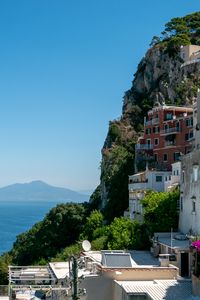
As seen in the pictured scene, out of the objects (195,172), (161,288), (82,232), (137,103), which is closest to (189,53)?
(137,103)

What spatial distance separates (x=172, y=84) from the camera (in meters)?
83.2

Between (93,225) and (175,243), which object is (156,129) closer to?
(93,225)

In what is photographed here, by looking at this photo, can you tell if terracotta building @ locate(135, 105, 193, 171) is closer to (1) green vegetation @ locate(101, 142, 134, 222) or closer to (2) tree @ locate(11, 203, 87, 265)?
(1) green vegetation @ locate(101, 142, 134, 222)

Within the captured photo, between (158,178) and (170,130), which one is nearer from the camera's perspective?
(158,178)

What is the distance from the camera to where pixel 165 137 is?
216ft

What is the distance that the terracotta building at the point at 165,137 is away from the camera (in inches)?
2510

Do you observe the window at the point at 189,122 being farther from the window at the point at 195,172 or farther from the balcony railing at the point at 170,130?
the window at the point at 195,172

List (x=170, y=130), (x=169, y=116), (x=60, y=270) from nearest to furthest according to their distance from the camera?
(x=60, y=270) → (x=170, y=130) → (x=169, y=116)

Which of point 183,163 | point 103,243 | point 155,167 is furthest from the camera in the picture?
point 155,167

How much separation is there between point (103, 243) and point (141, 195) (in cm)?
892

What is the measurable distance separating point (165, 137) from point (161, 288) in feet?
137

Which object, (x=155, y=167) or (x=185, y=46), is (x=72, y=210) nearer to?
(x=155, y=167)

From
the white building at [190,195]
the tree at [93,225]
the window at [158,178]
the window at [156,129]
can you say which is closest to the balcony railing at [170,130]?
the window at [156,129]

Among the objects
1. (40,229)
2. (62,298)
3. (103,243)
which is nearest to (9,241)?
(40,229)
